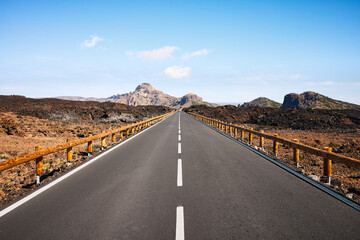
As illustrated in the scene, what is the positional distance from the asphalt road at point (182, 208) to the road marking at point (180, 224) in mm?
11

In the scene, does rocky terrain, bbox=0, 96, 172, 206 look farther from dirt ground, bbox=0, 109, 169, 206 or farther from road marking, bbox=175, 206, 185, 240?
road marking, bbox=175, 206, 185, 240

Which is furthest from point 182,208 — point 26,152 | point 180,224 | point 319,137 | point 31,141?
point 319,137

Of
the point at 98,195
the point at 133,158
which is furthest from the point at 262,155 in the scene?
the point at 98,195

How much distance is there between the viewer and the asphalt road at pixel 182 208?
10.2 feet

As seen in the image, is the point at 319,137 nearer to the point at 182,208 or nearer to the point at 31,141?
the point at 182,208

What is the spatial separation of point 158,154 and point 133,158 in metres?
1.12

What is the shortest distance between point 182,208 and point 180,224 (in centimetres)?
55

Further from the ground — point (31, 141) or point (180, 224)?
point (180, 224)

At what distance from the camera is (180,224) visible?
3279 mm

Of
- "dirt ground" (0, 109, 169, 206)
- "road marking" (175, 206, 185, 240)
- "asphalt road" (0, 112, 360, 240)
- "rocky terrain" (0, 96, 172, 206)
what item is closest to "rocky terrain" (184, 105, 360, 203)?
"asphalt road" (0, 112, 360, 240)

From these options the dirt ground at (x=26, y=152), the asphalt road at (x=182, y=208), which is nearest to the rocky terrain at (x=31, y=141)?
the dirt ground at (x=26, y=152)

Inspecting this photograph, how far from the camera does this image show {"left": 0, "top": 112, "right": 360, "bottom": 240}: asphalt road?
312 cm

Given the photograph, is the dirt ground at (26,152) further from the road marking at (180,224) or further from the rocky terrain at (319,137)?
the rocky terrain at (319,137)

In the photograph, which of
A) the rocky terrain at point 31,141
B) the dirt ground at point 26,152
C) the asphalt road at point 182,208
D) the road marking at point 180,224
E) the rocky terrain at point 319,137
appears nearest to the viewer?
the road marking at point 180,224
